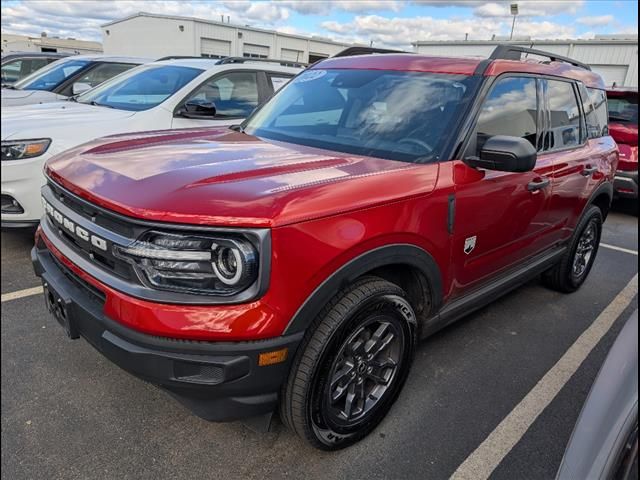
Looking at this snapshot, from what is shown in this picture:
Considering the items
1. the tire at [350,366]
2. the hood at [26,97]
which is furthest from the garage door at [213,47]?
the tire at [350,366]

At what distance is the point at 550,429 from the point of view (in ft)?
8.81

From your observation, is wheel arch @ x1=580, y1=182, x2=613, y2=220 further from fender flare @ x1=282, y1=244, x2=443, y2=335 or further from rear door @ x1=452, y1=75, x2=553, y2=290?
fender flare @ x1=282, y1=244, x2=443, y2=335

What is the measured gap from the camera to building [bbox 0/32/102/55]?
29.5 metres

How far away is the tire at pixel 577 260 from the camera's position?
4.27 m

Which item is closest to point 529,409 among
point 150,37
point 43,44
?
point 150,37

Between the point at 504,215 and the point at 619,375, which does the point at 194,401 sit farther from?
the point at 504,215

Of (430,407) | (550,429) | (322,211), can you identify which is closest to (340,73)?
(322,211)

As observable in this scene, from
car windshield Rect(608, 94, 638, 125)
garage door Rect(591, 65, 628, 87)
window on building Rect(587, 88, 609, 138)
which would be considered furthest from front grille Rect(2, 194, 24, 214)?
garage door Rect(591, 65, 628, 87)

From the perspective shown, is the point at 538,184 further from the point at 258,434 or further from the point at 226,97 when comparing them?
the point at 226,97

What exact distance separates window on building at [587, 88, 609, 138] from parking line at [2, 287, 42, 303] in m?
4.55

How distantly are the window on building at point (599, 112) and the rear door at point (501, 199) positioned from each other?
1.19 metres

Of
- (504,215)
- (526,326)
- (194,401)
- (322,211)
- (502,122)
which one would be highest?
(502,122)

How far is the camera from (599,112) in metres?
4.45

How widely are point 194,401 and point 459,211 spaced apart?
5.11 ft
